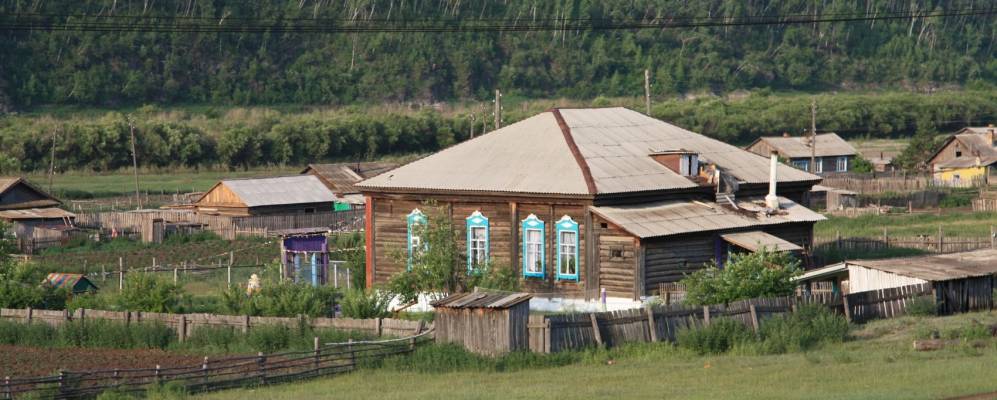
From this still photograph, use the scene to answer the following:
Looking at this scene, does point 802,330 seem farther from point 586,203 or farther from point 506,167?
point 506,167

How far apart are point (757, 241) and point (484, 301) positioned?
463 inches

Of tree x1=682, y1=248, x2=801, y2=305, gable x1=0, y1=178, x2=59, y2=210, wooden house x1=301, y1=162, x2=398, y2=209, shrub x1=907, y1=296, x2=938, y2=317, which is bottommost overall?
shrub x1=907, y1=296, x2=938, y2=317

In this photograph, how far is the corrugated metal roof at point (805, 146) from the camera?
9144cm

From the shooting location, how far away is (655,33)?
169750 mm

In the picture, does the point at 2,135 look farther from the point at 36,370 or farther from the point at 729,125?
the point at 36,370

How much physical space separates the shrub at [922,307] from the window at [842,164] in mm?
61192

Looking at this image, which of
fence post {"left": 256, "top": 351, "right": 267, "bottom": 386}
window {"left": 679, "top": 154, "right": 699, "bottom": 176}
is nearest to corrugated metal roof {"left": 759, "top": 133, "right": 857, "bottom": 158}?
window {"left": 679, "top": 154, "right": 699, "bottom": 176}

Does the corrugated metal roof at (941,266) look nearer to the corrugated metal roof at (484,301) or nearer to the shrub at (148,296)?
the corrugated metal roof at (484,301)

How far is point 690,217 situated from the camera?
134ft

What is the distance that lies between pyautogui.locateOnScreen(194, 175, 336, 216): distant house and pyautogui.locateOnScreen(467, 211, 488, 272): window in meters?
28.6

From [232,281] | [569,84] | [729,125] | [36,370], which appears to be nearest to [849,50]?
[569,84]

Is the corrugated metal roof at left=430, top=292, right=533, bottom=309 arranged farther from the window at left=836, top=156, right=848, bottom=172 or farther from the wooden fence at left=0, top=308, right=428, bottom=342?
the window at left=836, top=156, right=848, bottom=172

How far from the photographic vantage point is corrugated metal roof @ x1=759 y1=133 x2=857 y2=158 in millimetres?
91438

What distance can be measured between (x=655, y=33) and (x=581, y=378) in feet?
473
